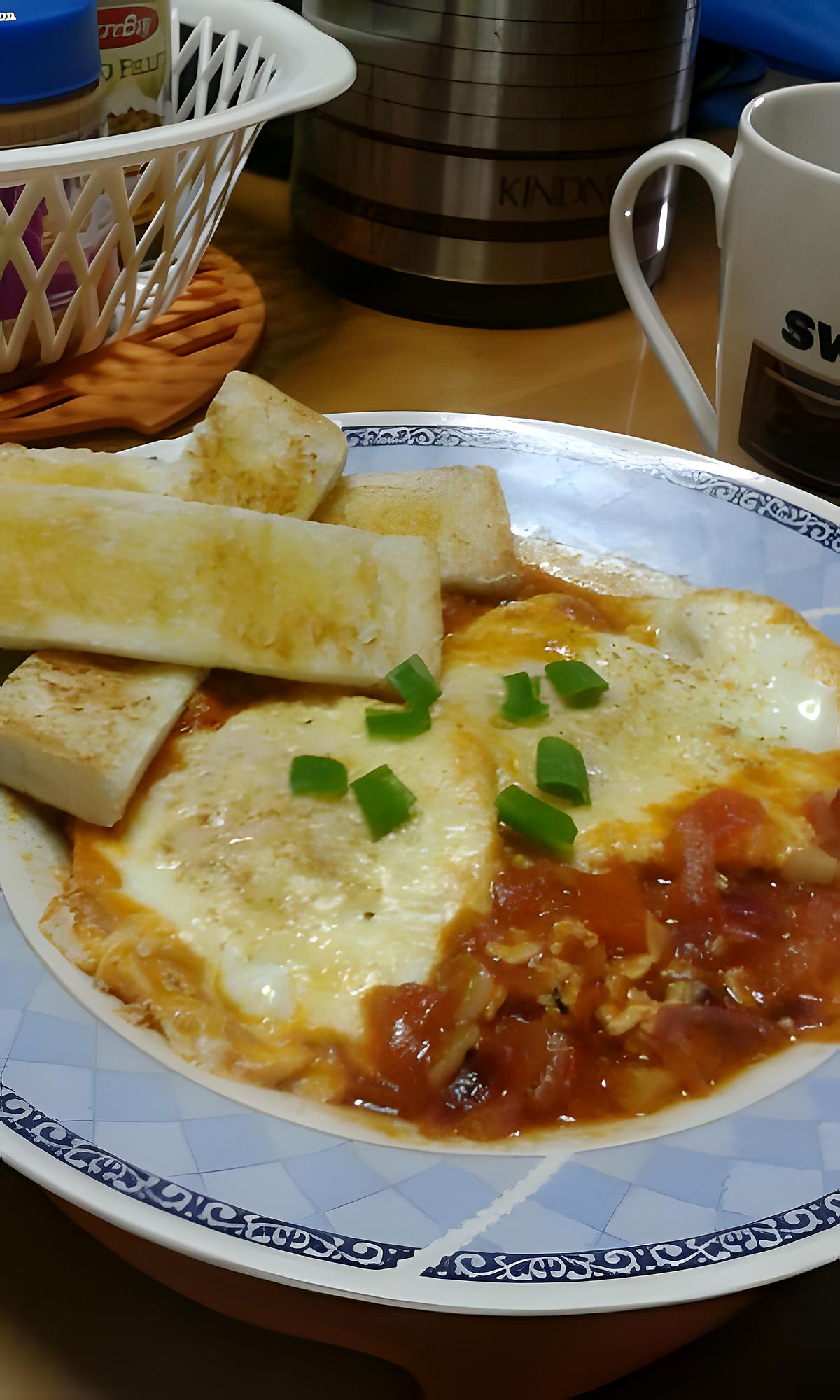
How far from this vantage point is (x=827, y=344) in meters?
1.59

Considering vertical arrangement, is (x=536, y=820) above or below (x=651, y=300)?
below

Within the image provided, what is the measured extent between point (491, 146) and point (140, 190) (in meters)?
0.62

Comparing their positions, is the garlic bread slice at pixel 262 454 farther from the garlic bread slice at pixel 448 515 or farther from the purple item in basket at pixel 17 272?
the purple item in basket at pixel 17 272

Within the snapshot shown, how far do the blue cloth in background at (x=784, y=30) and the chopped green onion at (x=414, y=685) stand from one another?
3159mm

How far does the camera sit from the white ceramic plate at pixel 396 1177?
0.78 meters

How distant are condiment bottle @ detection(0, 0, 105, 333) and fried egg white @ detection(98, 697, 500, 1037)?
2.95 feet

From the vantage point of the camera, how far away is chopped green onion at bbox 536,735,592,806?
120 cm

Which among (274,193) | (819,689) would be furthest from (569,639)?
(274,193)

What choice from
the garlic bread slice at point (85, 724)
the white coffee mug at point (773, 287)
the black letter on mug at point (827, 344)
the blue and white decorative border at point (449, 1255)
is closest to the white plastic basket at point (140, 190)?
the white coffee mug at point (773, 287)

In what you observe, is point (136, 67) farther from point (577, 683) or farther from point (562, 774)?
point (562, 774)

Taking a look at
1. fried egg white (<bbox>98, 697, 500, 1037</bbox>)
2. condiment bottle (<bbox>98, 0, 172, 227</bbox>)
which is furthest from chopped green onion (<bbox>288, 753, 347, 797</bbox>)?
condiment bottle (<bbox>98, 0, 172, 227</bbox>)

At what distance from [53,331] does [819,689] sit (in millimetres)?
1246

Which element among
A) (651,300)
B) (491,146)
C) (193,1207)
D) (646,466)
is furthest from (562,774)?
(491,146)

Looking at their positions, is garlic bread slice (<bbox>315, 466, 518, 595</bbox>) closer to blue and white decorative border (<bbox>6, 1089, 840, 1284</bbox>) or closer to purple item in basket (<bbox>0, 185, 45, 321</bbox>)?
purple item in basket (<bbox>0, 185, 45, 321</bbox>)
